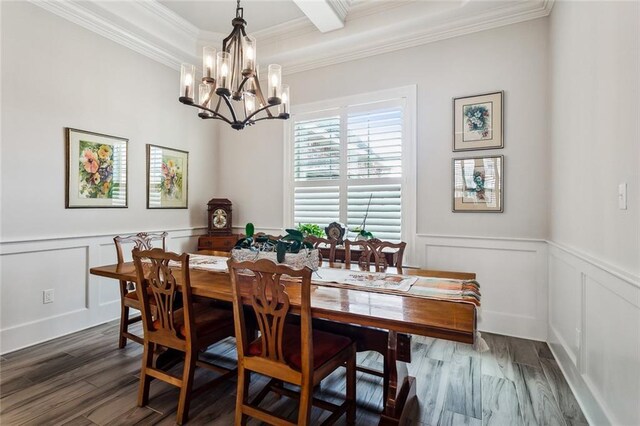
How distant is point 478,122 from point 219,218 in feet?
10.8

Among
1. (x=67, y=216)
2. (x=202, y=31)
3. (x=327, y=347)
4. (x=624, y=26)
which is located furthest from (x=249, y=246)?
(x=202, y=31)

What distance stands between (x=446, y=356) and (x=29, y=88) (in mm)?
4233

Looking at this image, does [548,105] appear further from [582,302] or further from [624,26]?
[582,302]

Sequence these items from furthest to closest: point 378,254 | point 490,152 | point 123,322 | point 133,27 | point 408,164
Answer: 1. point 408,164
2. point 133,27
3. point 490,152
4. point 123,322
5. point 378,254

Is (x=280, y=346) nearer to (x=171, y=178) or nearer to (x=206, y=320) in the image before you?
(x=206, y=320)

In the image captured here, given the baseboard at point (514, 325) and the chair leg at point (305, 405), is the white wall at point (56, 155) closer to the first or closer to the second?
the chair leg at point (305, 405)

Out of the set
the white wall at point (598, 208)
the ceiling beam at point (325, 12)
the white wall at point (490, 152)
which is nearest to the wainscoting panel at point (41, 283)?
the ceiling beam at point (325, 12)

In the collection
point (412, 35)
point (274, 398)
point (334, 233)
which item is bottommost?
point (274, 398)

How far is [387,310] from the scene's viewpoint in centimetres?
147

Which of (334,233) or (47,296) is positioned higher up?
(334,233)

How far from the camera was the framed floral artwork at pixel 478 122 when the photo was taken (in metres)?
3.07

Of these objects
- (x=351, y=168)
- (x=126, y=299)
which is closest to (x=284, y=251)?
(x=126, y=299)

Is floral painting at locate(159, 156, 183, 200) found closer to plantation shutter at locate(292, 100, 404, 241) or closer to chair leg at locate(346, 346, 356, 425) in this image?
plantation shutter at locate(292, 100, 404, 241)

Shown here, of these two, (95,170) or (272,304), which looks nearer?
(272,304)
